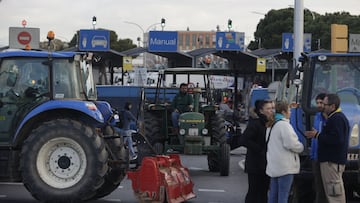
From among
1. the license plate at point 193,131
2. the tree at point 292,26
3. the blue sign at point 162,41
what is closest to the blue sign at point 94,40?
the blue sign at point 162,41

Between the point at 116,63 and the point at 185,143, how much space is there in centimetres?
3745

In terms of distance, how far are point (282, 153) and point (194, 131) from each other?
677cm

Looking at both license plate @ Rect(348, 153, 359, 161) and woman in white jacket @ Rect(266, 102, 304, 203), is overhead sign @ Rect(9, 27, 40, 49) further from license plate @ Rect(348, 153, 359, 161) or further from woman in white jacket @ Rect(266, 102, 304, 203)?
license plate @ Rect(348, 153, 359, 161)

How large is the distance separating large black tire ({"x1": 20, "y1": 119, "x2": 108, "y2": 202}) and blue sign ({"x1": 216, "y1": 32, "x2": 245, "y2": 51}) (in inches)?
1370

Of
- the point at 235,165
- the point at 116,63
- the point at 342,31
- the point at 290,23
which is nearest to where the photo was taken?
the point at 342,31

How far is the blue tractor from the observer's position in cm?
954

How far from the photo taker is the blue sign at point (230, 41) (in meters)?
44.0

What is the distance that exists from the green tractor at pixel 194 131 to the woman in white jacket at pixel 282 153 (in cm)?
641

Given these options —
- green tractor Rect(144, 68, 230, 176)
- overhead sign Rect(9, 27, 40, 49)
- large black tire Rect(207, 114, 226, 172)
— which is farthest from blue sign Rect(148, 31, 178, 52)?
large black tire Rect(207, 114, 226, 172)

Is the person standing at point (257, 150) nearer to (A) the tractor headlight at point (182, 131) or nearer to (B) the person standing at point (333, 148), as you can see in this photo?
(B) the person standing at point (333, 148)

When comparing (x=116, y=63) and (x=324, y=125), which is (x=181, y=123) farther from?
(x=116, y=63)

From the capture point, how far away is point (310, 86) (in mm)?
9688

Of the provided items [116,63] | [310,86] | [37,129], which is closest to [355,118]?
[310,86]

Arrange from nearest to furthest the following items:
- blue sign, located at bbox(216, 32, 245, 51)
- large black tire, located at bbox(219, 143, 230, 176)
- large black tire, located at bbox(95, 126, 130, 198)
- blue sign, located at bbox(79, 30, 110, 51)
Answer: large black tire, located at bbox(95, 126, 130, 198), large black tire, located at bbox(219, 143, 230, 176), blue sign, located at bbox(216, 32, 245, 51), blue sign, located at bbox(79, 30, 110, 51)
